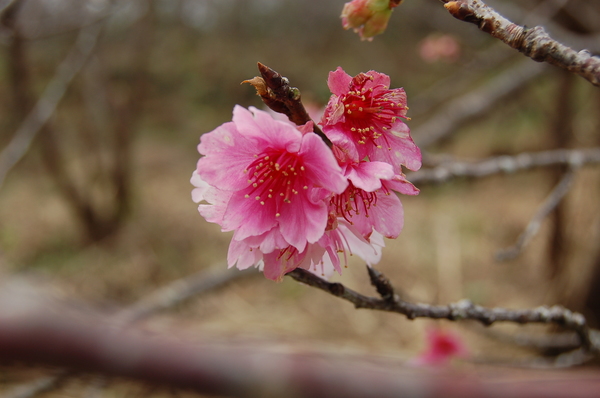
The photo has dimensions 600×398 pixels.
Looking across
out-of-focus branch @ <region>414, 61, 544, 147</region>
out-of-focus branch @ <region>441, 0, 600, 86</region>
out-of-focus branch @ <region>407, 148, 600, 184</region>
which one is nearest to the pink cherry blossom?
out-of-focus branch @ <region>441, 0, 600, 86</region>

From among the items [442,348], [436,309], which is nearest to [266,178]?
[436,309]

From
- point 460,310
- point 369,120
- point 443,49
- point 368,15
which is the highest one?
point 443,49

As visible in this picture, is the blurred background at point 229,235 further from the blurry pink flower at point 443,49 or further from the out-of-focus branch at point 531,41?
the out-of-focus branch at point 531,41

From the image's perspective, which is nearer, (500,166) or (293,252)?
(293,252)

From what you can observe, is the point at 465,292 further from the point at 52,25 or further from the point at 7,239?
the point at 7,239

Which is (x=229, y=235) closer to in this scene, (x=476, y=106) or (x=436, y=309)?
(x=476, y=106)

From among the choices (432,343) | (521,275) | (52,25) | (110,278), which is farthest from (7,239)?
(521,275)

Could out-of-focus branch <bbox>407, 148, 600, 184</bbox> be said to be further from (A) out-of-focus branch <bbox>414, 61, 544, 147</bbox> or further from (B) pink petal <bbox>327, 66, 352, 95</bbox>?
(A) out-of-focus branch <bbox>414, 61, 544, 147</bbox>
